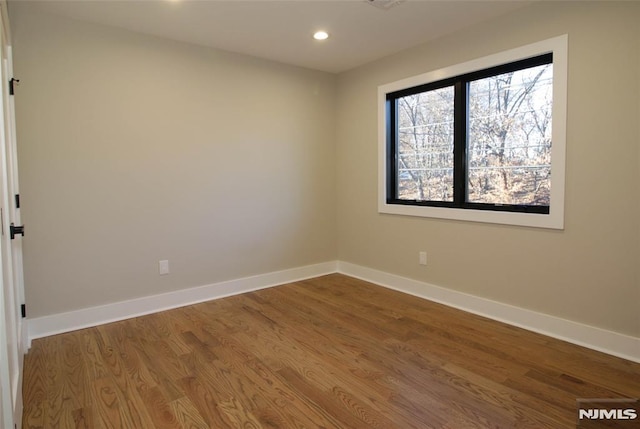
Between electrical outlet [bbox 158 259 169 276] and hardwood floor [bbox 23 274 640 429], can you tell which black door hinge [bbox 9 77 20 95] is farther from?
hardwood floor [bbox 23 274 640 429]

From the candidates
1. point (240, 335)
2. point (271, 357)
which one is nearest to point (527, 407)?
point (271, 357)

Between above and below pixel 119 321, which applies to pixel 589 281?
above

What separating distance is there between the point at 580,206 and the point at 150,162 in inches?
132

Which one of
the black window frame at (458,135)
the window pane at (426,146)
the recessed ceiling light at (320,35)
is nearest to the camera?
the black window frame at (458,135)

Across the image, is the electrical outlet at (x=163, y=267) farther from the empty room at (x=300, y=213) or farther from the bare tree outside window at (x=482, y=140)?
the bare tree outside window at (x=482, y=140)

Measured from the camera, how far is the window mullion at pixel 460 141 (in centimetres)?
341

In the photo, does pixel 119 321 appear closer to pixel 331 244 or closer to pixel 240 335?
pixel 240 335

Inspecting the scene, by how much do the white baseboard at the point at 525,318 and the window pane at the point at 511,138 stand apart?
86cm

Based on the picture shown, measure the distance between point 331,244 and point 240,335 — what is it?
80.8 inches

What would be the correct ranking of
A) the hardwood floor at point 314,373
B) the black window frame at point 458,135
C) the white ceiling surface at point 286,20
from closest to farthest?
the hardwood floor at point 314,373
the white ceiling surface at point 286,20
the black window frame at point 458,135

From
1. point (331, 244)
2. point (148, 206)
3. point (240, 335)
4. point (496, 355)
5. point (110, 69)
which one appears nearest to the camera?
point (496, 355)

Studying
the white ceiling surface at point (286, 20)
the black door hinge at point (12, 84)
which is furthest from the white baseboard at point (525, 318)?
the black door hinge at point (12, 84)

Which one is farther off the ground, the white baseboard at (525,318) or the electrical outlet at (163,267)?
the electrical outlet at (163,267)

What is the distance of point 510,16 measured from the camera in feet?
9.65
